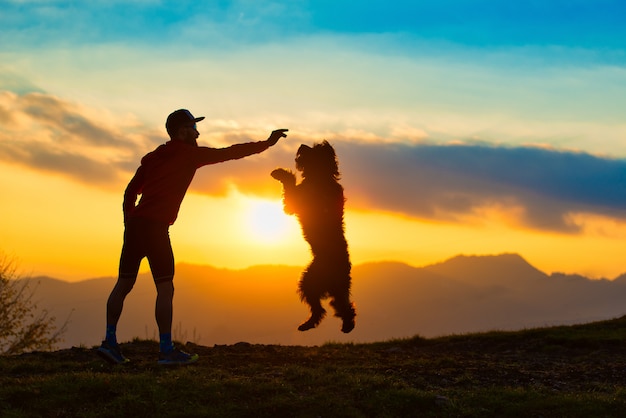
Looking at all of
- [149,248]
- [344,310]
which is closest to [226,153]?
[149,248]

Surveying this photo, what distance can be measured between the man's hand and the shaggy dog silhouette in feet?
3.57

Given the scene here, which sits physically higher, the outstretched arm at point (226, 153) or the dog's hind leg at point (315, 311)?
the outstretched arm at point (226, 153)

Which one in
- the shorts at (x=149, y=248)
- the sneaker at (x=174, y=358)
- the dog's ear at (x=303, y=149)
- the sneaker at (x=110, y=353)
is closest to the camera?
the shorts at (x=149, y=248)

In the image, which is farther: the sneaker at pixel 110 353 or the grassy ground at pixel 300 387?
the sneaker at pixel 110 353

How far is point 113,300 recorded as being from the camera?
32.7 ft

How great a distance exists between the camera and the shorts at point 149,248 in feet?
32.1

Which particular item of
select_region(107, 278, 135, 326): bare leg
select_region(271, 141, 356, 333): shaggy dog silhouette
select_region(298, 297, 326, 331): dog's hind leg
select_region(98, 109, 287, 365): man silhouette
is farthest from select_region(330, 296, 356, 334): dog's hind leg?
select_region(107, 278, 135, 326): bare leg

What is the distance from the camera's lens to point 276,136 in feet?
33.3

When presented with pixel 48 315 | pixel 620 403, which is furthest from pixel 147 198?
pixel 48 315

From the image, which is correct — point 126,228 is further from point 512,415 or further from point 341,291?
point 512,415

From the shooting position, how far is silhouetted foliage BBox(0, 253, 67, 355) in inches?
1003

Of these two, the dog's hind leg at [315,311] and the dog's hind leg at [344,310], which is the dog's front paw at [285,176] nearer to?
the dog's hind leg at [315,311]

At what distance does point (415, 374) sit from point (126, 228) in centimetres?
471

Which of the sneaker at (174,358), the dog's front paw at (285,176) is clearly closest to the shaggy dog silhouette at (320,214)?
the dog's front paw at (285,176)
